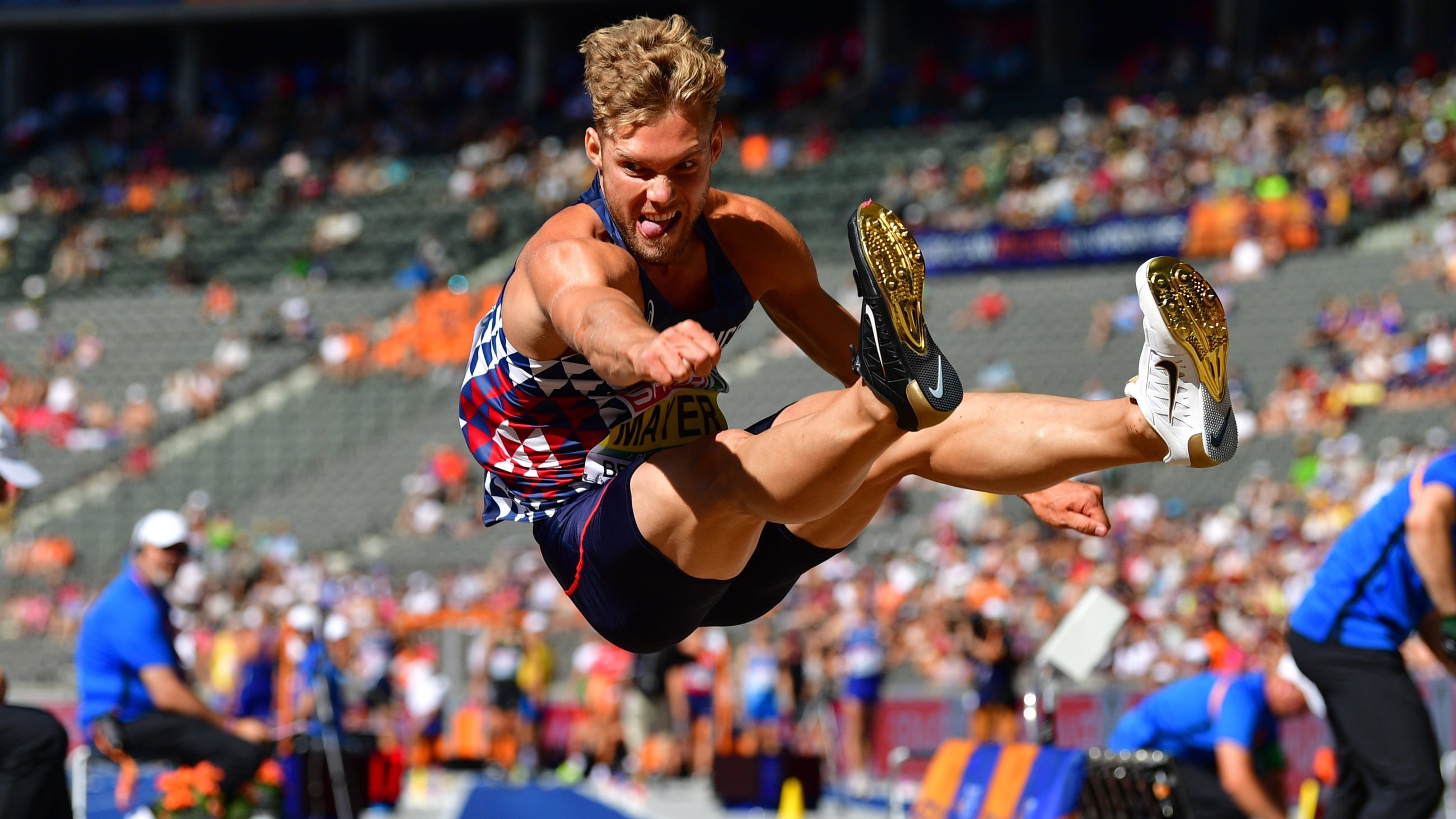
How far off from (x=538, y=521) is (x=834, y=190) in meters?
22.6

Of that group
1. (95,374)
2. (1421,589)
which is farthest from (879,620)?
(95,374)

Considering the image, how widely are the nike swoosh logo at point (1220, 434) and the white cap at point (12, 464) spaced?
3.84 meters

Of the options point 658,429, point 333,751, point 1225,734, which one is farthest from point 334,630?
point 658,429

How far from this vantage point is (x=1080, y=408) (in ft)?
12.9

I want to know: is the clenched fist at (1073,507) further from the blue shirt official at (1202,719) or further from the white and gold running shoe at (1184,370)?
the blue shirt official at (1202,719)

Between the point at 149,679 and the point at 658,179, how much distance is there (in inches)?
187

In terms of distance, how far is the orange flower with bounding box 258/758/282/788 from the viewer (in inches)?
317

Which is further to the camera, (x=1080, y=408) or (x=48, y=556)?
(x=48, y=556)

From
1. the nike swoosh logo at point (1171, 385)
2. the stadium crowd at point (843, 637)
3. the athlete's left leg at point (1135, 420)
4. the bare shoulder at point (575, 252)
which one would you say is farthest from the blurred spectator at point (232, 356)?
the nike swoosh logo at point (1171, 385)

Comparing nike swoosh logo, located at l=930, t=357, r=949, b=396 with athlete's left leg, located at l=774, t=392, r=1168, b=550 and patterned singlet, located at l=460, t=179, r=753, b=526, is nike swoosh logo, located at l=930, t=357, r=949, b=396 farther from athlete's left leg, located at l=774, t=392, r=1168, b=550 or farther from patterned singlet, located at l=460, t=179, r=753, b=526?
patterned singlet, located at l=460, t=179, r=753, b=526

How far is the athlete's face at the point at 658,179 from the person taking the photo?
410cm

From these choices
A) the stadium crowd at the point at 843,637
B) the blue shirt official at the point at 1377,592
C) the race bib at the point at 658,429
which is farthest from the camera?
the stadium crowd at the point at 843,637

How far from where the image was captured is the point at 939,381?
3.61m

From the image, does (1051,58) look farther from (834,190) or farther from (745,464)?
(745,464)
